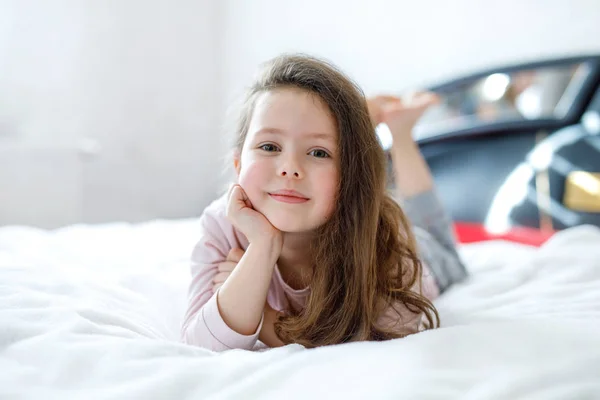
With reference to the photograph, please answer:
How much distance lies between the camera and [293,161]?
812 mm

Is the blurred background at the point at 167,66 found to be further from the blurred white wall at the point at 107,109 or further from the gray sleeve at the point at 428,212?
the gray sleeve at the point at 428,212

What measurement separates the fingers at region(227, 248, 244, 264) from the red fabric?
3.62 feet

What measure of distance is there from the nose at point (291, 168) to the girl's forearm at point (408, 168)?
71 centimetres

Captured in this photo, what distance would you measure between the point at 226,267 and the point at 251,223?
0.12m

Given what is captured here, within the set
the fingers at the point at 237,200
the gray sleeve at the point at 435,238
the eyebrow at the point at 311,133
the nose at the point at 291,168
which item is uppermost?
the eyebrow at the point at 311,133

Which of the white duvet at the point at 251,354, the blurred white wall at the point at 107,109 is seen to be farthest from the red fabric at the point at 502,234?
the blurred white wall at the point at 107,109

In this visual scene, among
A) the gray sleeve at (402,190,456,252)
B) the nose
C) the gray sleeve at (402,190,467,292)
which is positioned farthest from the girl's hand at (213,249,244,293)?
the gray sleeve at (402,190,456,252)

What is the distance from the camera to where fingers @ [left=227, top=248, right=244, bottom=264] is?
948mm

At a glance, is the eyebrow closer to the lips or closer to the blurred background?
the lips

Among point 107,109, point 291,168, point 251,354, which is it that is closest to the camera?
point 251,354

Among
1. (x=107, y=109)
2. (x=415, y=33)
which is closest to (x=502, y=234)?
(x=415, y=33)

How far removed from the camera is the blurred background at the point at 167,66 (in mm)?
2201

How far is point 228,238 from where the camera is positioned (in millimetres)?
980

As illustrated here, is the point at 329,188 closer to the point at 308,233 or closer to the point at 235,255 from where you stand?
the point at 308,233
